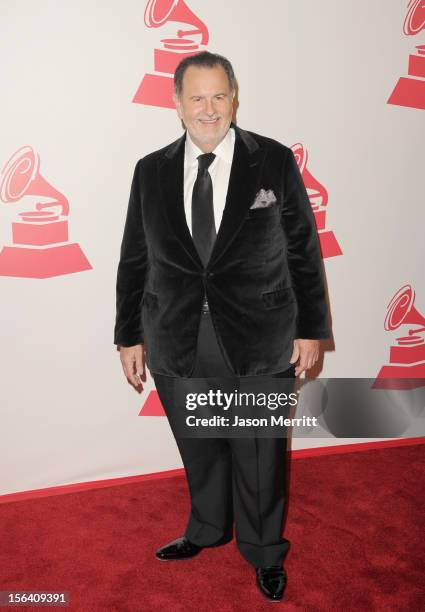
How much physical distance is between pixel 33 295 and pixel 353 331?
1.57m

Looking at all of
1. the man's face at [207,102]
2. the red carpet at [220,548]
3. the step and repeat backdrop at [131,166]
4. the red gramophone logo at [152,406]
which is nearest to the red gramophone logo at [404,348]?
the step and repeat backdrop at [131,166]

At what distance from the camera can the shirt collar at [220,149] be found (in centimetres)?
207

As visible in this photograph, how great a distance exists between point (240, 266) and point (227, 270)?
0.04 meters

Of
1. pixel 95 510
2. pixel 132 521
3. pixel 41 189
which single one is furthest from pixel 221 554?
pixel 41 189

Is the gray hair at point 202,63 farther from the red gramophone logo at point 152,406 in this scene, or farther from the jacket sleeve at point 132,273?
the red gramophone logo at point 152,406

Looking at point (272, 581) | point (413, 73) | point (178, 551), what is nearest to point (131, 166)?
point (413, 73)

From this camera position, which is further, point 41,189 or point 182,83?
point 41,189

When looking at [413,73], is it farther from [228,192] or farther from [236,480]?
[236,480]

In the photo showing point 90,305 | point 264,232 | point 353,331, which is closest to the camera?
point 264,232

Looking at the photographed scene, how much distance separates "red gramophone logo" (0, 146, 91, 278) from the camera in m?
2.60

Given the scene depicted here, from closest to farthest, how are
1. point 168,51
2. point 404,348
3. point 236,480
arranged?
point 236,480 < point 168,51 < point 404,348

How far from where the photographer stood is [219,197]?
2.04 meters

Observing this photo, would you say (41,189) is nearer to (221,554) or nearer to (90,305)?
(90,305)

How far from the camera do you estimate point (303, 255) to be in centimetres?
210
